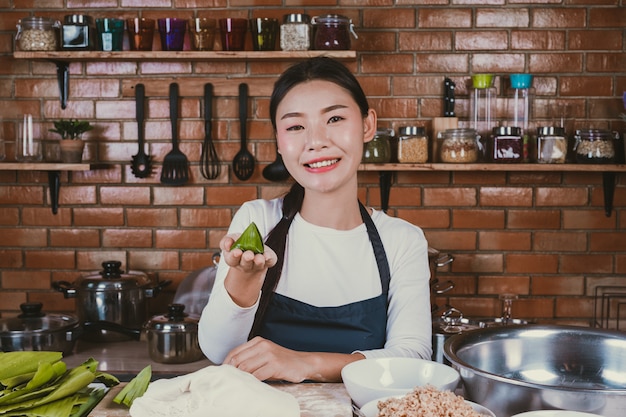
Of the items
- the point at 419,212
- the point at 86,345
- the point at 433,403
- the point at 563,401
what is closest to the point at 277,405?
the point at 433,403

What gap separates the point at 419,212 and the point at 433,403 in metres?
1.93

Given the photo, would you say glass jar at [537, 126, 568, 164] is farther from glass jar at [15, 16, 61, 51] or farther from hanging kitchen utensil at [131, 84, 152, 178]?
glass jar at [15, 16, 61, 51]

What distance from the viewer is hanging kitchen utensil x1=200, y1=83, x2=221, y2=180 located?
288cm

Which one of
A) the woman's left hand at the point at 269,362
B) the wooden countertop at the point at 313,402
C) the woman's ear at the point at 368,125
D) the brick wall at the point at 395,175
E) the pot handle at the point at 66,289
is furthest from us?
the brick wall at the point at 395,175

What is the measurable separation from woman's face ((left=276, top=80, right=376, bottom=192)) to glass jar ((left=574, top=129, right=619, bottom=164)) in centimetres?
127

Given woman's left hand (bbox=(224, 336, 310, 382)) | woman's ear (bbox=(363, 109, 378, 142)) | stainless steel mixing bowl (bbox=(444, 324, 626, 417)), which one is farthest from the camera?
woman's ear (bbox=(363, 109, 378, 142))

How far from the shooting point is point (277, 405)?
44.2 inches

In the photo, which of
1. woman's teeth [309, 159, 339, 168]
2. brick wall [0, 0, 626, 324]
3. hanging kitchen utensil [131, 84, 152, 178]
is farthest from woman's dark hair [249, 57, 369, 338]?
hanging kitchen utensil [131, 84, 152, 178]

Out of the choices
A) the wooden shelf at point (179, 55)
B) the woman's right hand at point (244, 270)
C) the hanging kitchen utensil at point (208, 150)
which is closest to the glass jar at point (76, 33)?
the wooden shelf at point (179, 55)

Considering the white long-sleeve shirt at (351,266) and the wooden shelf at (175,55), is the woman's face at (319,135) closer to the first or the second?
the white long-sleeve shirt at (351,266)

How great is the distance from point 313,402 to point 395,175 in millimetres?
1769

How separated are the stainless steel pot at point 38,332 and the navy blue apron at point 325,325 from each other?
0.85m

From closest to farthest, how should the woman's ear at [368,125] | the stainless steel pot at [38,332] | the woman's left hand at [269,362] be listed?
the woman's left hand at [269,362] → the woman's ear at [368,125] → the stainless steel pot at [38,332]

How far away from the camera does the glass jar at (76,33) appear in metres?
2.75
